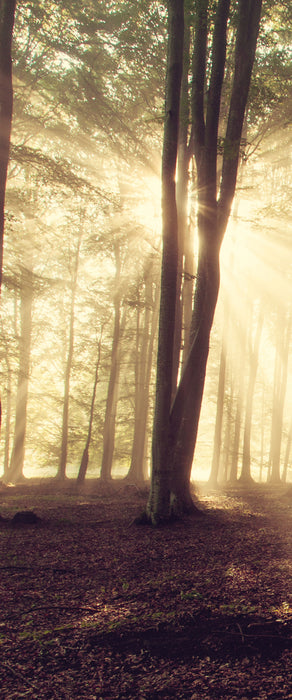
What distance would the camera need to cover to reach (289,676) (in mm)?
3080

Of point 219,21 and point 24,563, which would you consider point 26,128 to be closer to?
point 219,21

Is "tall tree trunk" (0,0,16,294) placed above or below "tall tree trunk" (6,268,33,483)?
above

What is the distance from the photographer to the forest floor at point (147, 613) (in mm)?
3180

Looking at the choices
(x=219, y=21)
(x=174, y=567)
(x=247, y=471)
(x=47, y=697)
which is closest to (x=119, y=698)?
(x=47, y=697)

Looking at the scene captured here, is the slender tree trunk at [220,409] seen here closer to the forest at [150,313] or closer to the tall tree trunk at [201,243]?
the forest at [150,313]

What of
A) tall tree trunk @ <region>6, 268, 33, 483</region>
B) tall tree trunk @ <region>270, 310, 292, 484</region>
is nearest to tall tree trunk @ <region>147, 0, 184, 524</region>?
tall tree trunk @ <region>6, 268, 33, 483</region>

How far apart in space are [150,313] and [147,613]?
19.3 meters

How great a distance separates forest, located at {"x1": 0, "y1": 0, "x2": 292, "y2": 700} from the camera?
3.67 metres

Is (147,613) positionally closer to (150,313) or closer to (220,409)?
(220,409)

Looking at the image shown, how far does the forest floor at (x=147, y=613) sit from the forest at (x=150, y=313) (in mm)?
20

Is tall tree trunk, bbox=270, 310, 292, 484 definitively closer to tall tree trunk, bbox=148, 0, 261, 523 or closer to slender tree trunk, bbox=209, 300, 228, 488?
slender tree trunk, bbox=209, 300, 228, 488

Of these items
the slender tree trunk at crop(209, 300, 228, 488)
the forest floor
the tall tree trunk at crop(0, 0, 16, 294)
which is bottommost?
the forest floor

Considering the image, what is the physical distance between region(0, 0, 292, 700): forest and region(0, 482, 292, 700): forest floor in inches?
0.8

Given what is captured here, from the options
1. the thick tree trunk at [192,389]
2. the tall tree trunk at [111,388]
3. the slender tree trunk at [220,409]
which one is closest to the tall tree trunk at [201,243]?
the thick tree trunk at [192,389]
